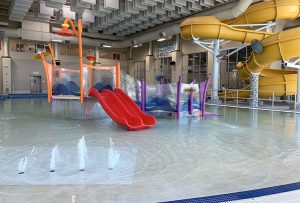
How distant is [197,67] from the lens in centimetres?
2228

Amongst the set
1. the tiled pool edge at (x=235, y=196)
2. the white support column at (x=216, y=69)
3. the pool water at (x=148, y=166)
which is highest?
the white support column at (x=216, y=69)

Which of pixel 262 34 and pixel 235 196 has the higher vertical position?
pixel 262 34

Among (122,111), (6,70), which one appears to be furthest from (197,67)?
(6,70)

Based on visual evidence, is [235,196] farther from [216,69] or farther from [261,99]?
[216,69]

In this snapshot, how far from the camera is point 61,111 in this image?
432 inches

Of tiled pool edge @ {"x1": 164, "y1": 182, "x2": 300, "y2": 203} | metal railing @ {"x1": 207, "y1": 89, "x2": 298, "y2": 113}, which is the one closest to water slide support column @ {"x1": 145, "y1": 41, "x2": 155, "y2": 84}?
metal railing @ {"x1": 207, "y1": 89, "x2": 298, "y2": 113}

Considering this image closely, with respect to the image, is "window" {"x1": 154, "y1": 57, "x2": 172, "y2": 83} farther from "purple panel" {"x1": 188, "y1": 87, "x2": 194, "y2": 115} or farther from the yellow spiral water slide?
"purple panel" {"x1": 188, "y1": 87, "x2": 194, "y2": 115}

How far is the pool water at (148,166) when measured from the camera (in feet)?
8.86

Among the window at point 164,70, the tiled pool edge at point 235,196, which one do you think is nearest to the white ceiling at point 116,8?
the window at point 164,70

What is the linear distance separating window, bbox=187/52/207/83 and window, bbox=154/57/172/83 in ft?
8.67

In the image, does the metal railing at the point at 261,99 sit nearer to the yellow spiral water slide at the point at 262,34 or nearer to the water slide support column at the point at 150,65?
the yellow spiral water slide at the point at 262,34

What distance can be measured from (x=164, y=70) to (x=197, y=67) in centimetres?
437

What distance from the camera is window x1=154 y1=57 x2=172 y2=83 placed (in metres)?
25.1

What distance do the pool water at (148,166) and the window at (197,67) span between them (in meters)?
16.0
